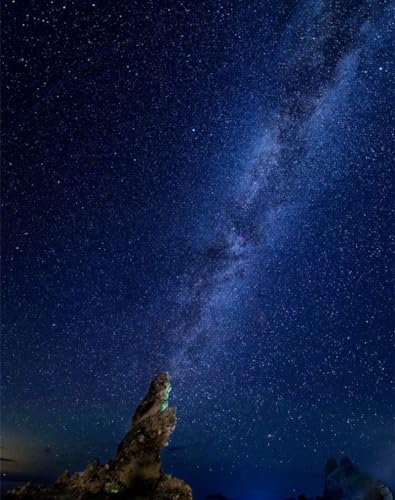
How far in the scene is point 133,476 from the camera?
18.1 m

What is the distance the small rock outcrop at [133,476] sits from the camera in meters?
17.5

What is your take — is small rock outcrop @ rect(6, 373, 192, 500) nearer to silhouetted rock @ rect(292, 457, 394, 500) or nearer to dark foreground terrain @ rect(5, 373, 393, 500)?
dark foreground terrain @ rect(5, 373, 393, 500)

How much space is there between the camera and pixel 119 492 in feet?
58.3

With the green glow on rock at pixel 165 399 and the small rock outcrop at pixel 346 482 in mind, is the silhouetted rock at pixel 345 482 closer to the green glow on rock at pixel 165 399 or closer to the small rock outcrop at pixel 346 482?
the small rock outcrop at pixel 346 482

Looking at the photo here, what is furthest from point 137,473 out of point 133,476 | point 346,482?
point 346,482

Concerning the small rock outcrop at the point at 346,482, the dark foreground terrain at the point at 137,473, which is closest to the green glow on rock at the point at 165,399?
the dark foreground terrain at the point at 137,473

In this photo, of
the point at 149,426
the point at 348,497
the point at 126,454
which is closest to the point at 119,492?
the point at 126,454

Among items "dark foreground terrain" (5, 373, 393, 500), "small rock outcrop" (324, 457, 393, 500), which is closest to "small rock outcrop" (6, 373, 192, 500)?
"dark foreground terrain" (5, 373, 393, 500)

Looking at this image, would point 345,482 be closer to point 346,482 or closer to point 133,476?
point 346,482

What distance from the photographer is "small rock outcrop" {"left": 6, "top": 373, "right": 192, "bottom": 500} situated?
1750 cm

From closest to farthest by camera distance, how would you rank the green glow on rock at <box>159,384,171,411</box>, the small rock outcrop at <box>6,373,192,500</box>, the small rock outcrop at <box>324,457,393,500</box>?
the small rock outcrop at <box>6,373,192,500</box>
the green glow on rock at <box>159,384,171,411</box>
the small rock outcrop at <box>324,457,393,500</box>

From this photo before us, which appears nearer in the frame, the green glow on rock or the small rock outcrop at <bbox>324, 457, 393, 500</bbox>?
the green glow on rock

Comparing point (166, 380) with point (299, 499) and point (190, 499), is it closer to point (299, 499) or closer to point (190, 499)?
point (190, 499)

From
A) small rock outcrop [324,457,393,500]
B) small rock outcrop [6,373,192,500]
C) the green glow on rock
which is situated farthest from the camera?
small rock outcrop [324,457,393,500]
